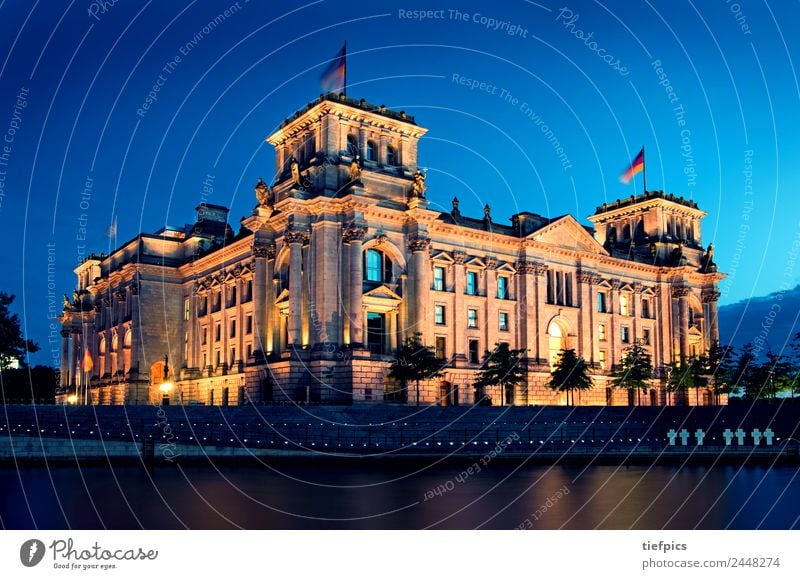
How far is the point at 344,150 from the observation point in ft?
237

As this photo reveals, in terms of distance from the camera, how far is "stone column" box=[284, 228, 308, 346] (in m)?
68.8

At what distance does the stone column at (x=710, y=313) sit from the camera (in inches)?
3954

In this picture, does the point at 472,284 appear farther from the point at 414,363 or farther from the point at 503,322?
the point at 414,363

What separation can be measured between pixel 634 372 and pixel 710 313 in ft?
74.8

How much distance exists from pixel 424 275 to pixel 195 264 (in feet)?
96.9

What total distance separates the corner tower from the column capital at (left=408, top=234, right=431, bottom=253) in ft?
13.2

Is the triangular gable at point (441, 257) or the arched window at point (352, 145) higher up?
the arched window at point (352, 145)

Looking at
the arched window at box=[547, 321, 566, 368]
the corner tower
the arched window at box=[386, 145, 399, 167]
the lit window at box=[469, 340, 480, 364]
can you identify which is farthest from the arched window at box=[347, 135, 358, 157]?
the arched window at box=[547, 321, 566, 368]

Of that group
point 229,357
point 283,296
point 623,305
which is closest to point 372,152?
point 283,296

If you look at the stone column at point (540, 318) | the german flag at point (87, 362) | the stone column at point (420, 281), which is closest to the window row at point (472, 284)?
the stone column at point (540, 318)

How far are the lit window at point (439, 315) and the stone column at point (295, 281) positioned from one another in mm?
12796

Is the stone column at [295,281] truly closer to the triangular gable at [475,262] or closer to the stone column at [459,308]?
the stone column at [459,308]

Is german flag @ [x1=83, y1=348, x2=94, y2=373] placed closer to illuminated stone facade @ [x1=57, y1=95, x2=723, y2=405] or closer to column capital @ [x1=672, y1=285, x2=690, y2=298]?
illuminated stone facade @ [x1=57, y1=95, x2=723, y2=405]
